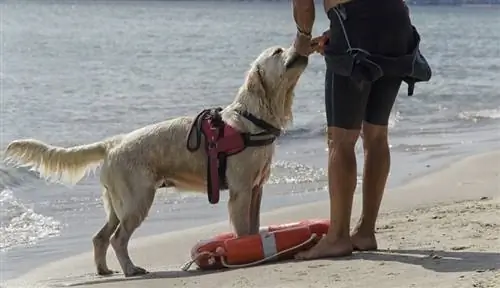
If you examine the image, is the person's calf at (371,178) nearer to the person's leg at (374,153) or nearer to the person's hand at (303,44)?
the person's leg at (374,153)

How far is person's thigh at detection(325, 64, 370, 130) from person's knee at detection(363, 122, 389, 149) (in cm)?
25

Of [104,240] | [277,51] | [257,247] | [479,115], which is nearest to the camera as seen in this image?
[257,247]

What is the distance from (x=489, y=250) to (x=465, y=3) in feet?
452

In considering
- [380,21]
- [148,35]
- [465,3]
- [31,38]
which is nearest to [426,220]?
[380,21]

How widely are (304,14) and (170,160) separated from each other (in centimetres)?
157

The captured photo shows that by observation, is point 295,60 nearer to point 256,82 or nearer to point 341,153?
point 256,82

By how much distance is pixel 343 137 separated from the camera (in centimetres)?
564

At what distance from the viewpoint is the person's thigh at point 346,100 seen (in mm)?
5543

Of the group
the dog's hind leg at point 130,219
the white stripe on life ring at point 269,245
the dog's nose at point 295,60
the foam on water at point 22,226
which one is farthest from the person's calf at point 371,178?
the foam on water at point 22,226

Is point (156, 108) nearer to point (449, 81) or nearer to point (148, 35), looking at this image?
point (449, 81)

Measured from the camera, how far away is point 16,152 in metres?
6.64

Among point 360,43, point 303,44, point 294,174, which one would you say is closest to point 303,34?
point 303,44

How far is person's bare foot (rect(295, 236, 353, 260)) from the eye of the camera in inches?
227

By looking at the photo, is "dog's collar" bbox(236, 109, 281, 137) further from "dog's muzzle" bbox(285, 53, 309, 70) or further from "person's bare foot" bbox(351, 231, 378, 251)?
"person's bare foot" bbox(351, 231, 378, 251)
